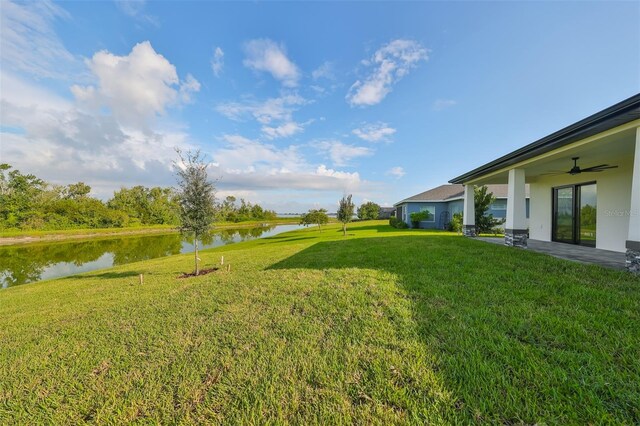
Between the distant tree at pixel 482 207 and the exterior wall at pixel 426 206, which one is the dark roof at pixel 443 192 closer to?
the exterior wall at pixel 426 206

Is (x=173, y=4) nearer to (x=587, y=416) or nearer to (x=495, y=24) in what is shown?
(x=495, y=24)

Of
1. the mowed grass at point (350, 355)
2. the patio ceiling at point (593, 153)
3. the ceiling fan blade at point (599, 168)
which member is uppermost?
the patio ceiling at point (593, 153)

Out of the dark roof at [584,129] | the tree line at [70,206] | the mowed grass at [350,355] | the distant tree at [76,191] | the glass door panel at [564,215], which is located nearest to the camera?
the mowed grass at [350,355]

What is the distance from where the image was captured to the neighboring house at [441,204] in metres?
19.3

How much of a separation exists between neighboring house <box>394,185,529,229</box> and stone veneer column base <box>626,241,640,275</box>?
15.0 m

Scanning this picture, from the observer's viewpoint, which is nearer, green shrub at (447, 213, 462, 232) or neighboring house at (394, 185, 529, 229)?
green shrub at (447, 213, 462, 232)

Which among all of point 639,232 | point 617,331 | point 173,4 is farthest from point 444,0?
point 617,331

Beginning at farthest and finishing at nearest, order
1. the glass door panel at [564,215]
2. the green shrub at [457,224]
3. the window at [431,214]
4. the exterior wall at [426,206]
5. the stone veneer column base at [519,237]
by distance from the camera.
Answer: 1. the window at [431,214]
2. the exterior wall at [426,206]
3. the green shrub at [457,224]
4. the glass door panel at [564,215]
5. the stone veneer column base at [519,237]

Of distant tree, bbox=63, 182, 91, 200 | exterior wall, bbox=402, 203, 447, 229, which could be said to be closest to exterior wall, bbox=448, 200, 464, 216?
exterior wall, bbox=402, 203, 447, 229

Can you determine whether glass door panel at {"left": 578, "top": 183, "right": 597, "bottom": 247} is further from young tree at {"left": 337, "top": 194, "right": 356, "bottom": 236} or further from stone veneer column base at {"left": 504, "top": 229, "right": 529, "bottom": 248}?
young tree at {"left": 337, "top": 194, "right": 356, "bottom": 236}

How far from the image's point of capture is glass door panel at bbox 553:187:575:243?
928 cm

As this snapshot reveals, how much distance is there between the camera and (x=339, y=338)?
3.06 m

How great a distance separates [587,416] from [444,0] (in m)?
11.2

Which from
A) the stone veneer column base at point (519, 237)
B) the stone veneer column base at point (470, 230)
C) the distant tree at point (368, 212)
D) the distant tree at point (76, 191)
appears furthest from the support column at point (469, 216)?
the distant tree at point (76, 191)
